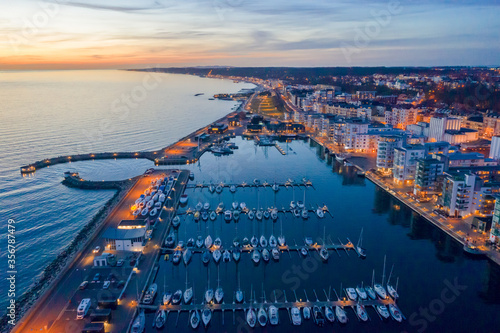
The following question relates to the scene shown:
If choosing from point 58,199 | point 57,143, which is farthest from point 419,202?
point 57,143

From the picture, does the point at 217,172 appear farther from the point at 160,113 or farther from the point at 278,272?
the point at 160,113

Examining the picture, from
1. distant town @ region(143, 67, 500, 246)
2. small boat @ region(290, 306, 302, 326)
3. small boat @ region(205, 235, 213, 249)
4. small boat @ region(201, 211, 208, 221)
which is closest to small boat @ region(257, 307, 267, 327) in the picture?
small boat @ region(290, 306, 302, 326)

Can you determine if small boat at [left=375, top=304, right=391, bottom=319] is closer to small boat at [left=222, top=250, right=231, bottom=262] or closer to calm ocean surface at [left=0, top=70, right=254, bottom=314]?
small boat at [left=222, top=250, right=231, bottom=262]

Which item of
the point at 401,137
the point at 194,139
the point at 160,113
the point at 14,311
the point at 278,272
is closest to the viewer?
the point at 14,311

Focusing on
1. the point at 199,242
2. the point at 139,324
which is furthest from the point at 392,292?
the point at 139,324

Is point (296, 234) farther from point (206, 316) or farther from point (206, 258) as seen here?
point (206, 316)

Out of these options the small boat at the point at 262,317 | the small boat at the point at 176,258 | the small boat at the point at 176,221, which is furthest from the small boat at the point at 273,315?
the small boat at the point at 176,221
